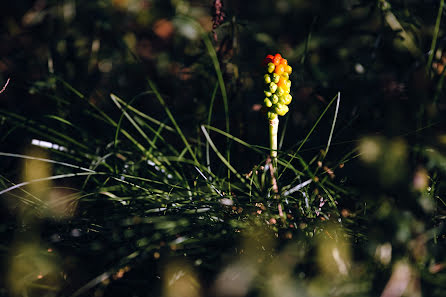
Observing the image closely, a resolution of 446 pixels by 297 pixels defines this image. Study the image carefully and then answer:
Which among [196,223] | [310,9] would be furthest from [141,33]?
[196,223]

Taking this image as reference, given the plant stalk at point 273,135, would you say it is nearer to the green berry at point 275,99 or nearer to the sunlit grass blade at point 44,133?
the green berry at point 275,99

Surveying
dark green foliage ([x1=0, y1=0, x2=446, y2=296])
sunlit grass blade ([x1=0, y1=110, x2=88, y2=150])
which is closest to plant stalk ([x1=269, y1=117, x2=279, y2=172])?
dark green foliage ([x1=0, y1=0, x2=446, y2=296])

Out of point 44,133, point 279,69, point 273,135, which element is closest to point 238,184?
point 273,135

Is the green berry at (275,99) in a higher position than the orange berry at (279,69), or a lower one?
lower

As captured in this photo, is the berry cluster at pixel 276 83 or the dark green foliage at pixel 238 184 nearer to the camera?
the dark green foliage at pixel 238 184

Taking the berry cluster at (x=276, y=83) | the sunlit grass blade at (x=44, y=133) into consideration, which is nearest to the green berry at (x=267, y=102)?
the berry cluster at (x=276, y=83)

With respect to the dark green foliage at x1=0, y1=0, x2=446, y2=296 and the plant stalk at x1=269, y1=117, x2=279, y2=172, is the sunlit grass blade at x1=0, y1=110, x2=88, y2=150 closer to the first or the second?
the dark green foliage at x1=0, y1=0, x2=446, y2=296

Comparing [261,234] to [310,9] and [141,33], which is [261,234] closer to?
[310,9]

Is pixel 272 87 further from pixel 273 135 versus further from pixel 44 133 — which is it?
pixel 44 133
